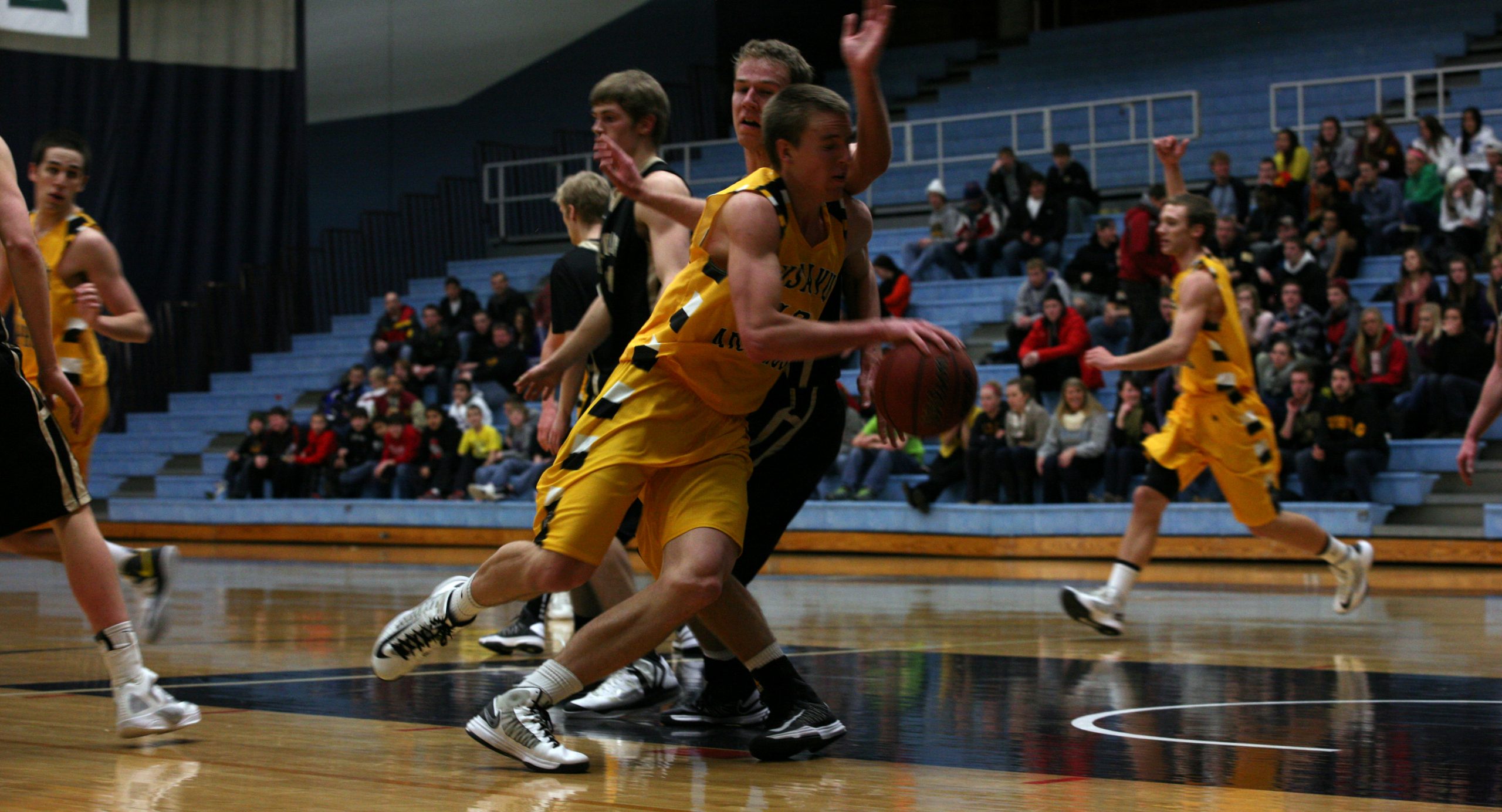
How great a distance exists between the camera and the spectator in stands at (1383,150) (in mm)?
14078

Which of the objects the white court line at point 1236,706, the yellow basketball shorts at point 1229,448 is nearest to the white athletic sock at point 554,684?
the white court line at point 1236,706

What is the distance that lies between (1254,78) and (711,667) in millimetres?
15133

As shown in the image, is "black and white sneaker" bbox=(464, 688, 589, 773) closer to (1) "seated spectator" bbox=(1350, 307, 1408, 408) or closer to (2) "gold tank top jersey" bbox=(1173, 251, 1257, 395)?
(2) "gold tank top jersey" bbox=(1173, 251, 1257, 395)

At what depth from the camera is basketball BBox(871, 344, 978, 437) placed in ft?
12.2

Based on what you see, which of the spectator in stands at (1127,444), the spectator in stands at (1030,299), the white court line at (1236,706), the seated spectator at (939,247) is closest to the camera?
the white court line at (1236,706)

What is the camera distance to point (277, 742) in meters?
4.00

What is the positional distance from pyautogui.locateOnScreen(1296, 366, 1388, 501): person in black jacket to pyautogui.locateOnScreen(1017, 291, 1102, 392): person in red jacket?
7.05ft

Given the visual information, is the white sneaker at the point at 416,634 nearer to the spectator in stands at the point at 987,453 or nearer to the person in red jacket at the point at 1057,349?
the spectator in stands at the point at 987,453

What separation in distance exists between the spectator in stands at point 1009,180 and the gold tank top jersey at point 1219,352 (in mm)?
8457

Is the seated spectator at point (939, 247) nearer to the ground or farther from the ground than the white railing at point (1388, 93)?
nearer to the ground

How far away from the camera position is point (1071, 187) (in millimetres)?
15703

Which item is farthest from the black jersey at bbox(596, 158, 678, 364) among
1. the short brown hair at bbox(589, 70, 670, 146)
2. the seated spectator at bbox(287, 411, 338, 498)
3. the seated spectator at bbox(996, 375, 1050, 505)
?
the seated spectator at bbox(287, 411, 338, 498)

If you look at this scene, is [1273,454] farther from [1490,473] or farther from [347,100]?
[347,100]

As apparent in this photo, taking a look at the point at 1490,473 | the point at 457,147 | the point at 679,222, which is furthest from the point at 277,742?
the point at 457,147
